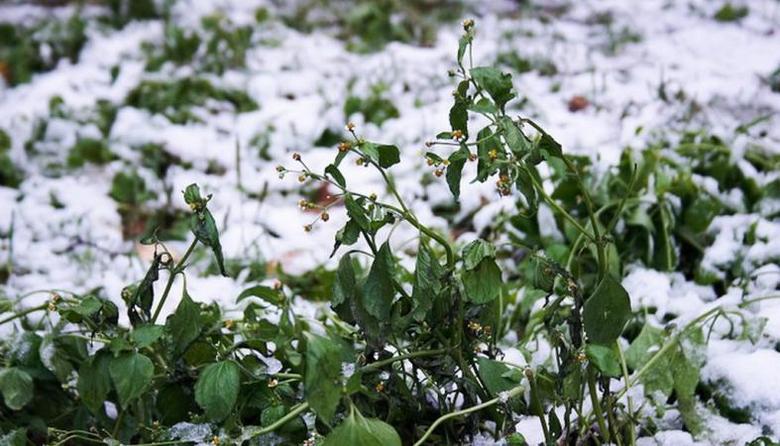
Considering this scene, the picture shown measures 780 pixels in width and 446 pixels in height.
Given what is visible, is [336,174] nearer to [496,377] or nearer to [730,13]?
[496,377]

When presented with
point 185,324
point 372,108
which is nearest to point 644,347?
point 185,324

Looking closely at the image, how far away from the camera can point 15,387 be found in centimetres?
136

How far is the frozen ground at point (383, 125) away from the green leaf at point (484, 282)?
0.30 metres

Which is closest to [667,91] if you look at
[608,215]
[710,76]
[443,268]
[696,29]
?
[710,76]

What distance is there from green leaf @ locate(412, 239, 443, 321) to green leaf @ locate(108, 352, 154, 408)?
0.37 metres

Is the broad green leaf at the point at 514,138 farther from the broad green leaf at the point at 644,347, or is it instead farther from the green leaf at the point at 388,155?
the broad green leaf at the point at 644,347

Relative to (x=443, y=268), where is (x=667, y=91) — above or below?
below

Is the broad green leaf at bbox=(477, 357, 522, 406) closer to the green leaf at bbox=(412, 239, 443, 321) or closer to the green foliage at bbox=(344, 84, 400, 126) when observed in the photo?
the green leaf at bbox=(412, 239, 443, 321)

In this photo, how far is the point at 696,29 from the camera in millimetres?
3602

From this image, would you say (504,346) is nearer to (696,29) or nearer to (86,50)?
(696,29)

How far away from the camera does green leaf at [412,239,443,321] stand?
1.21 meters

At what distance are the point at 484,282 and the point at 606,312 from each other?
0.58 ft

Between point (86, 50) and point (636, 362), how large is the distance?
300cm

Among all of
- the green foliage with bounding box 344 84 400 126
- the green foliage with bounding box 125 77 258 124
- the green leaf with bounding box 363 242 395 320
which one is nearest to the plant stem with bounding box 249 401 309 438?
the green leaf with bounding box 363 242 395 320
